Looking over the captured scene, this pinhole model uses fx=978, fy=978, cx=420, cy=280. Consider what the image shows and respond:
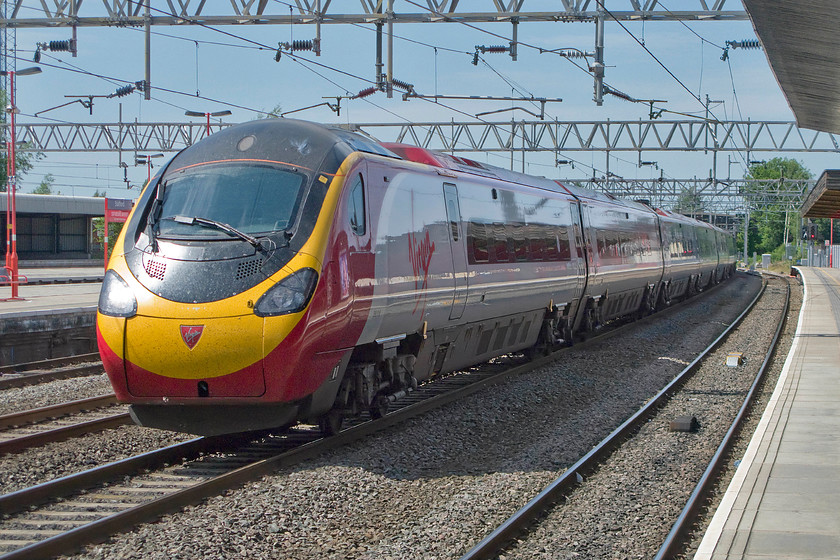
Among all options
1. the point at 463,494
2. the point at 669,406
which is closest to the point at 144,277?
the point at 463,494

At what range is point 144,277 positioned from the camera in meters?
8.95

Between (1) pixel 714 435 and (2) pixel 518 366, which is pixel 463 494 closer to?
(1) pixel 714 435

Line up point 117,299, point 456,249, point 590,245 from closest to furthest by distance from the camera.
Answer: point 117,299, point 456,249, point 590,245

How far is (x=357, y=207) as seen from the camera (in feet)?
32.0

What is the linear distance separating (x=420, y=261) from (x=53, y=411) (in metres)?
4.75

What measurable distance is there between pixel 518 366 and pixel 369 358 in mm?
6656

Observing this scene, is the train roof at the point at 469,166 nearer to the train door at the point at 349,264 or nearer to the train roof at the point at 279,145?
the train roof at the point at 279,145

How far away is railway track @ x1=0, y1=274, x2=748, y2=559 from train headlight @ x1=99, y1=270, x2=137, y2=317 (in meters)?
1.33

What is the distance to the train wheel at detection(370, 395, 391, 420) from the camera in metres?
10.8

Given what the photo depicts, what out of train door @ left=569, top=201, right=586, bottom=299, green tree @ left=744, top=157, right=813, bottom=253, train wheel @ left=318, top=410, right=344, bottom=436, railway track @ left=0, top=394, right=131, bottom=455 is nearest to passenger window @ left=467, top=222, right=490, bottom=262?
train wheel @ left=318, top=410, right=344, bottom=436

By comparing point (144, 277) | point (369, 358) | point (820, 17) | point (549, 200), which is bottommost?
point (369, 358)

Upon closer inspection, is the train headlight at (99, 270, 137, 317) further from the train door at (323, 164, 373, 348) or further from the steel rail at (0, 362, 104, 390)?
the steel rail at (0, 362, 104, 390)

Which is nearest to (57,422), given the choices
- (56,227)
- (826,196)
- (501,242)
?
(501,242)

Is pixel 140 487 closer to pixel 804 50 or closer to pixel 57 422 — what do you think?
pixel 57 422
